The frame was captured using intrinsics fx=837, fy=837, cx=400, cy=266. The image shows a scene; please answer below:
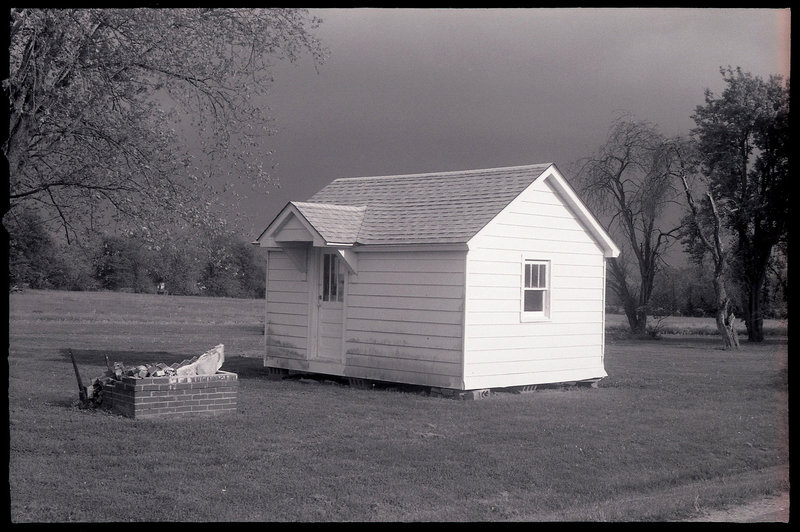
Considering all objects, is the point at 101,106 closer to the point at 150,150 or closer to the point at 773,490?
the point at 150,150

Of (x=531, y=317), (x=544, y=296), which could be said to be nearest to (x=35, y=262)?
(x=544, y=296)

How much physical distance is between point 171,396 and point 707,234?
3336 cm

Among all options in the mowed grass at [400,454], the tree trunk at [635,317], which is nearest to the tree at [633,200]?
the tree trunk at [635,317]

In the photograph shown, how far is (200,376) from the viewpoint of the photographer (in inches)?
484

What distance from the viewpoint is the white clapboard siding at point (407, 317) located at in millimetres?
15484

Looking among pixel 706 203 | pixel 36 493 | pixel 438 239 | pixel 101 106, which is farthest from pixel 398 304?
pixel 706 203

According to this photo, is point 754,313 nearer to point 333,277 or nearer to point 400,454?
point 333,277

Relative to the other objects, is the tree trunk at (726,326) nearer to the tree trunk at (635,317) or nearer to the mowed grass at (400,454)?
the tree trunk at (635,317)

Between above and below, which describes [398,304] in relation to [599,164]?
below

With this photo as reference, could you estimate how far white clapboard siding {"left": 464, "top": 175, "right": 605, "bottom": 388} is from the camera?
15.7 meters

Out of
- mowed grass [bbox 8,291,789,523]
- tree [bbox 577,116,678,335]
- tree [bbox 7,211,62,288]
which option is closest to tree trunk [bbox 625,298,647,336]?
tree [bbox 577,116,678,335]

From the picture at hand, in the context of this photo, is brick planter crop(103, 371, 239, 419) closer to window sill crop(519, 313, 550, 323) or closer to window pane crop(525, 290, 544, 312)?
window sill crop(519, 313, 550, 323)

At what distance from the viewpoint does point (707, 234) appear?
39875mm
